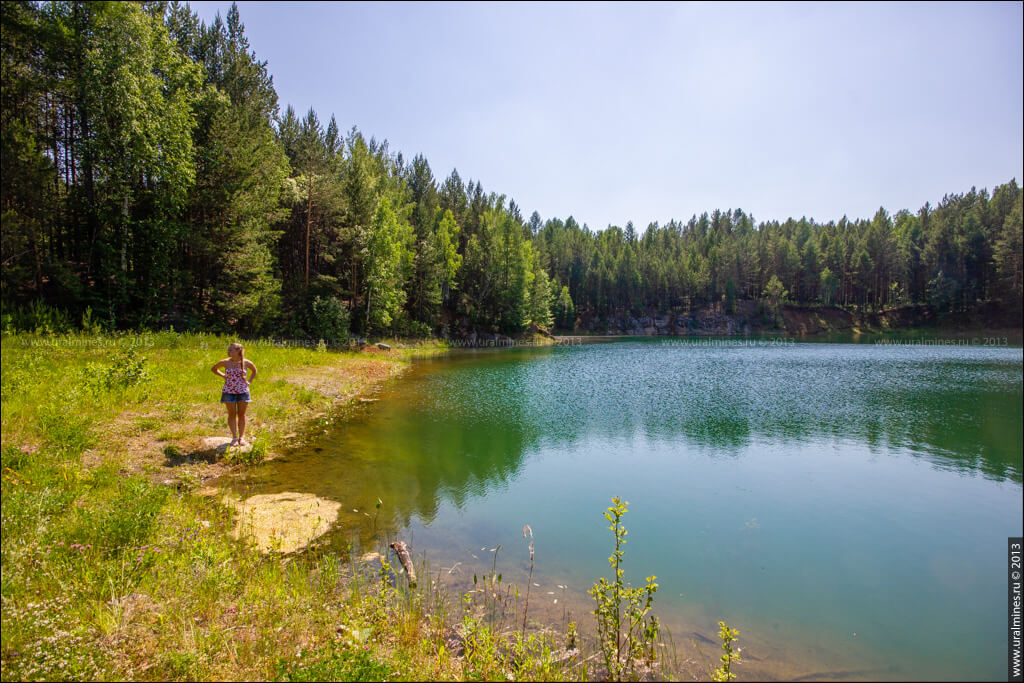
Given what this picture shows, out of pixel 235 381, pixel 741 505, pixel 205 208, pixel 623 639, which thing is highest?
pixel 205 208

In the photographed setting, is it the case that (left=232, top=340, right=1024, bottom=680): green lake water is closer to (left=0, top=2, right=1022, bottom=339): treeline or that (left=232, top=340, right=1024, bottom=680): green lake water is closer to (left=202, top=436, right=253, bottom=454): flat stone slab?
(left=202, top=436, right=253, bottom=454): flat stone slab

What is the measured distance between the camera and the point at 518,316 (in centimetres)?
7350

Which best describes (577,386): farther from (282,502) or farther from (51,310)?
(51,310)

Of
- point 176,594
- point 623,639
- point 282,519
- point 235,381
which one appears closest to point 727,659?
point 623,639

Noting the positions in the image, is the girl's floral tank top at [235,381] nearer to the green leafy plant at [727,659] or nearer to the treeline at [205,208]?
the green leafy plant at [727,659]

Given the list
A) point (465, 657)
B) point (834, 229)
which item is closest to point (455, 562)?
point (465, 657)

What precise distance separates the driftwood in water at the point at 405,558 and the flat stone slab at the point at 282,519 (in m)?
1.66

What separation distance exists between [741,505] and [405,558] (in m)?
7.91

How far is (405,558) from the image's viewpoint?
299 inches

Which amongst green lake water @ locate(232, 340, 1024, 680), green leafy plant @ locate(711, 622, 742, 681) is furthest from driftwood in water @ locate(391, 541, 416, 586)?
green leafy plant @ locate(711, 622, 742, 681)

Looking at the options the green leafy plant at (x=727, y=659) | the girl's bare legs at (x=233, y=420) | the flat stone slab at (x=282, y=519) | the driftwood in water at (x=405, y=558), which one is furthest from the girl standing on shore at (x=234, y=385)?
the green leafy plant at (x=727, y=659)

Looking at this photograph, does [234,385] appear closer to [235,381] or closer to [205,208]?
[235,381]

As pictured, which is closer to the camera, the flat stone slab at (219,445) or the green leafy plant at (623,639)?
the green leafy plant at (623,639)

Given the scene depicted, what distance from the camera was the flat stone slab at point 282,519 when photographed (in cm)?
801
